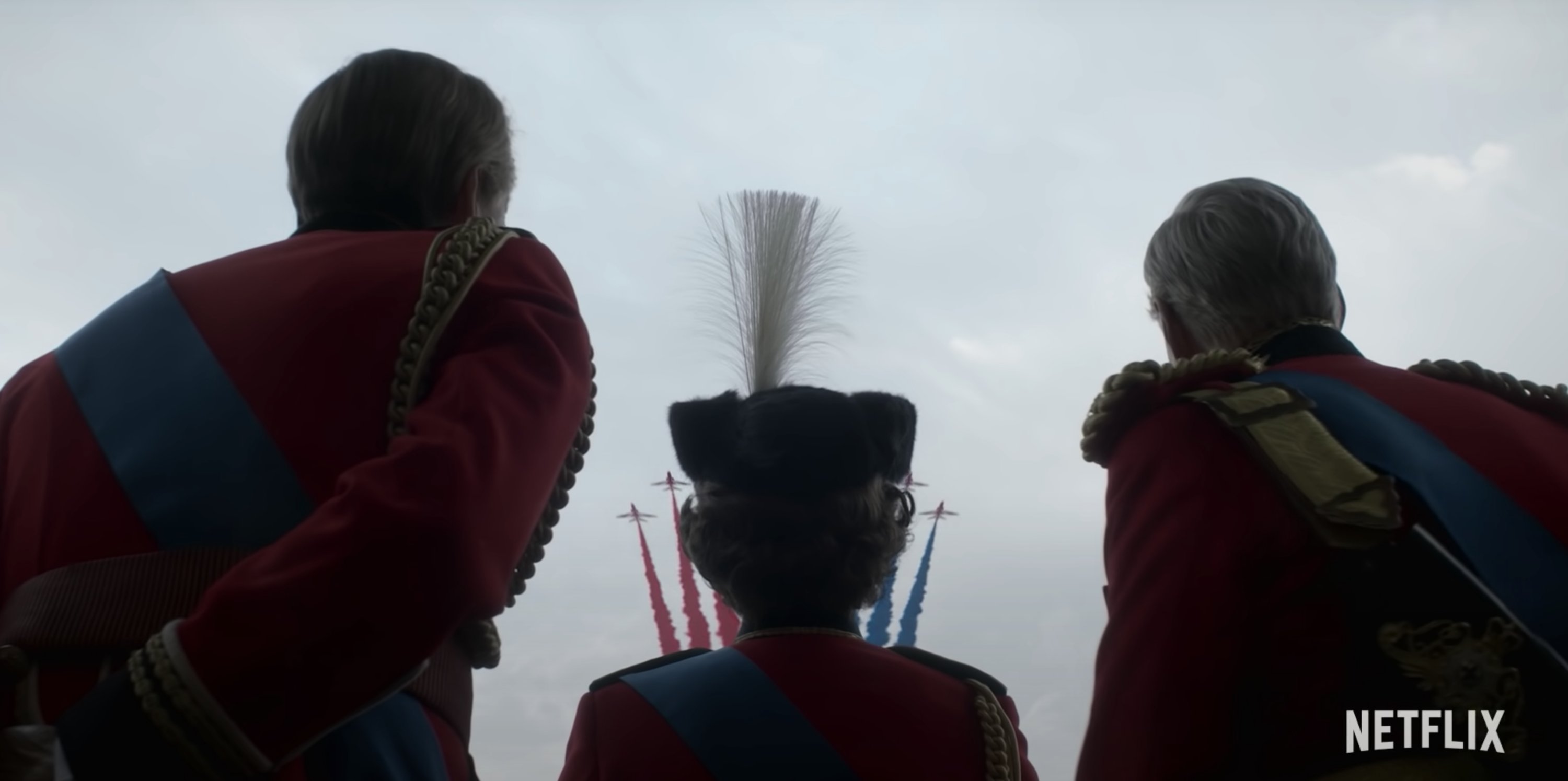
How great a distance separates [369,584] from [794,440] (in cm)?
186

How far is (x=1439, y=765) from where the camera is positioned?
5.94ft

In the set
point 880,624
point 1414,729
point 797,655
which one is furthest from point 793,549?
point 880,624

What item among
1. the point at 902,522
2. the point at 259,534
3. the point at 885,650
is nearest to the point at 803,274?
the point at 902,522

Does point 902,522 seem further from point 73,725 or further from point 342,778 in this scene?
point 73,725

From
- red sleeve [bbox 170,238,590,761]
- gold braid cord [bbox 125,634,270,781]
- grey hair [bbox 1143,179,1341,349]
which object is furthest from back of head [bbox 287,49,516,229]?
grey hair [bbox 1143,179,1341,349]

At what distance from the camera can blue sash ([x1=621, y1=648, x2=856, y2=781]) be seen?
2557 millimetres

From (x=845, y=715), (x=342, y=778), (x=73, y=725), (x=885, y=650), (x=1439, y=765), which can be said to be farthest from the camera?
(x=885, y=650)

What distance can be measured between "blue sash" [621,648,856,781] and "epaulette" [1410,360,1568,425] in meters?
1.28

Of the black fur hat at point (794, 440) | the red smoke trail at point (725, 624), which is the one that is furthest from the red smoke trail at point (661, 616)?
the black fur hat at point (794, 440)

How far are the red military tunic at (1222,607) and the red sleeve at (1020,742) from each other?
2.47ft

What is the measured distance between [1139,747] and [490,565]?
1013 millimetres

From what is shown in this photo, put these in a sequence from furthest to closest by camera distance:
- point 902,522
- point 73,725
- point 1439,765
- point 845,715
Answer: point 902,522
point 845,715
point 1439,765
point 73,725

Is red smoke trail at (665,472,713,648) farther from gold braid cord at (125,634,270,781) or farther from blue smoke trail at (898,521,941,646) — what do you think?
gold braid cord at (125,634,270,781)

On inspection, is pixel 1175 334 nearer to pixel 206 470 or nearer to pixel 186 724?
pixel 206 470
